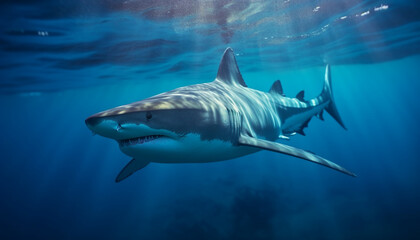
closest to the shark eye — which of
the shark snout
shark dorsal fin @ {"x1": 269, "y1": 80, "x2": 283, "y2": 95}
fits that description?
the shark snout

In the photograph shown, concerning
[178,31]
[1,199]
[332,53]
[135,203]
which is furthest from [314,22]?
[1,199]

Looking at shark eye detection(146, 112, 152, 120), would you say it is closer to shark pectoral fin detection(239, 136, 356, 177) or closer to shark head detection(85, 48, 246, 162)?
shark head detection(85, 48, 246, 162)

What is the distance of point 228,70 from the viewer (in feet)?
17.5

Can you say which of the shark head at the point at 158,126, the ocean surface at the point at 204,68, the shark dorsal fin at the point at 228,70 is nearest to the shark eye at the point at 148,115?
the shark head at the point at 158,126

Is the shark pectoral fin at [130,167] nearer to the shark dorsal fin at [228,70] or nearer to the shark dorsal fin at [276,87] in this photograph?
the shark dorsal fin at [228,70]

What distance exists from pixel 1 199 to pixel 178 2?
23271 mm

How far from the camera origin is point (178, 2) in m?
9.46

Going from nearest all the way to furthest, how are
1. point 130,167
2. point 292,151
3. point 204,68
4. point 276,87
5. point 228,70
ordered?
point 292,151, point 130,167, point 228,70, point 276,87, point 204,68

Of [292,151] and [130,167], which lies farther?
[130,167]

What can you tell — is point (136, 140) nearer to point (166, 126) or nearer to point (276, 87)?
point (166, 126)

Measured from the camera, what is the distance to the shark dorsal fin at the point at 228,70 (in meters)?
5.21

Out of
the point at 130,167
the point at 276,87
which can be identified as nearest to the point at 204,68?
the point at 276,87

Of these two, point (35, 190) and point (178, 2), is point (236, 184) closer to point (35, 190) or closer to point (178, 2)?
point (178, 2)

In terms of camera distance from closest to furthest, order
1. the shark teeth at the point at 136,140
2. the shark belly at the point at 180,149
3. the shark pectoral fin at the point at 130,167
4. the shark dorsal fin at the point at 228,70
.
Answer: the shark teeth at the point at 136,140 < the shark belly at the point at 180,149 < the shark pectoral fin at the point at 130,167 < the shark dorsal fin at the point at 228,70
